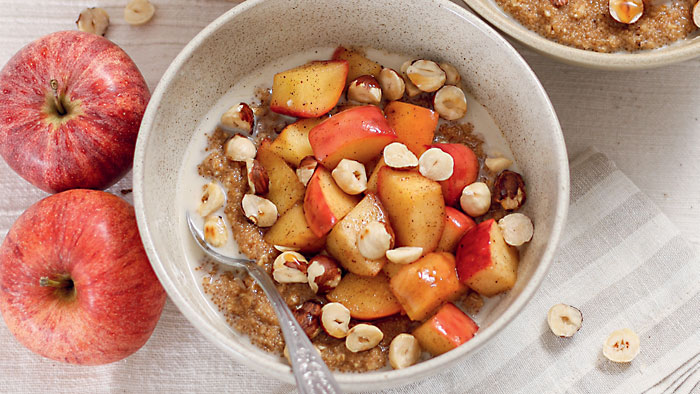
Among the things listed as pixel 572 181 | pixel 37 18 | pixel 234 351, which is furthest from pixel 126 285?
pixel 572 181

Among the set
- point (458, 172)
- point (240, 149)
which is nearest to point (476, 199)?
point (458, 172)

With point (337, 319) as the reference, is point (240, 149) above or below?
above

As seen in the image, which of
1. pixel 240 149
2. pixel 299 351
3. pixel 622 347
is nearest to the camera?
pixel 299 351

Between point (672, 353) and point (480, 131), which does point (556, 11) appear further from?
point (672, 353)

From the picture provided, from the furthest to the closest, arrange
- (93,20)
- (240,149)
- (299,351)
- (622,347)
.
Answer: (93,20)
(622,347)
(240,149)
(299,351)

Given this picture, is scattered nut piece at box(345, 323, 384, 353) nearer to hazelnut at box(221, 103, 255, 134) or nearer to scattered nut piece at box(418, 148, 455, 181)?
scattered nut piece at box(418, 148, 455, 181)


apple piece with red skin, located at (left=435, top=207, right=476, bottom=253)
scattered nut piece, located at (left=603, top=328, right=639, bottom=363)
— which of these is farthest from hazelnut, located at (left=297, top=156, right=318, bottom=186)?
scattered nut piece, located at (left=603, top=328, right=639, bottom=363)

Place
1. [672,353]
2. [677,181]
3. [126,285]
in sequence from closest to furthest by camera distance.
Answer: [126,285], [672,353], [677,181]

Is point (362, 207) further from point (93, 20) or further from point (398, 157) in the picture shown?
point (93, 20)
